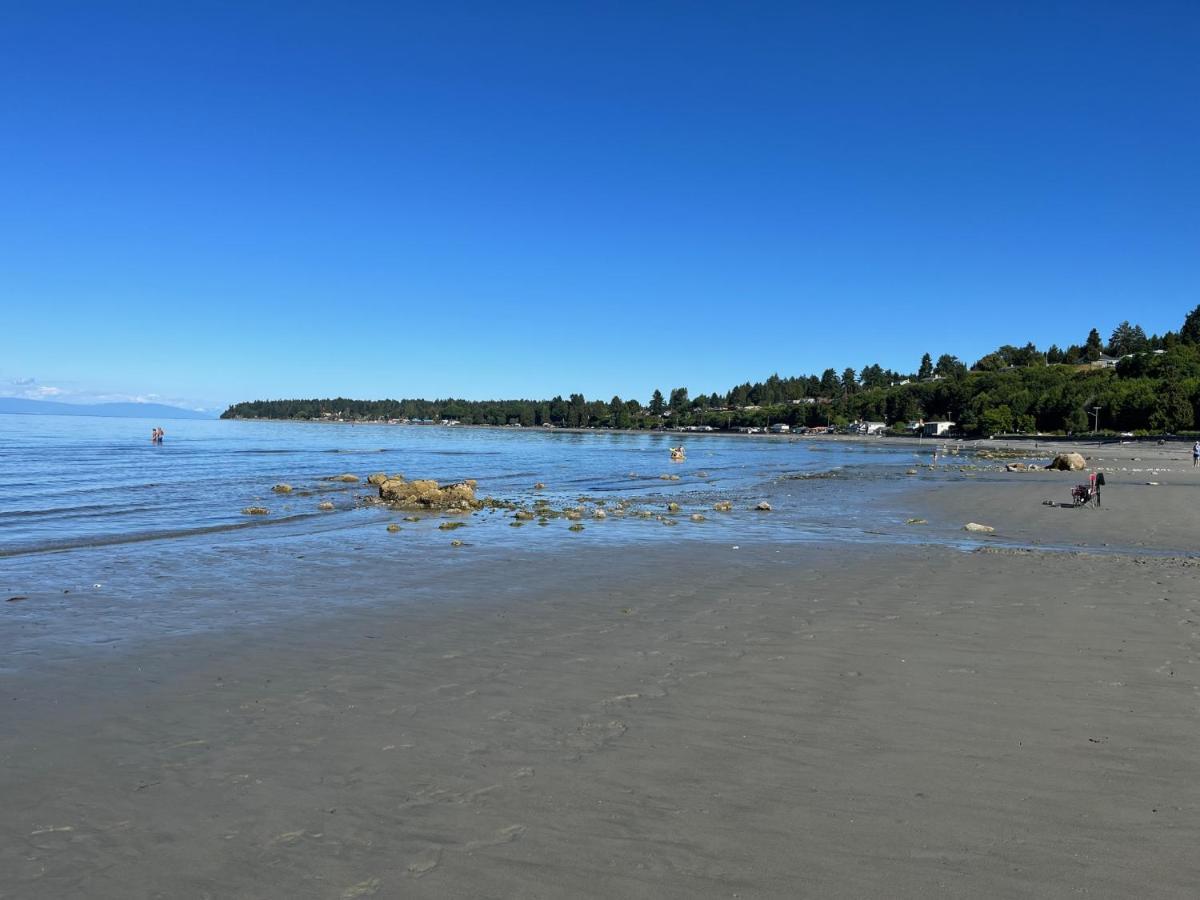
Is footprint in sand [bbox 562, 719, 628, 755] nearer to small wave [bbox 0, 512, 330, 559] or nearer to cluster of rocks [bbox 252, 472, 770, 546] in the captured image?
cluster of rocks [bbox 252, 472, 770, 546]

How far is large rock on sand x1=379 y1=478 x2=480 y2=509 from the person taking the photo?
27938mm

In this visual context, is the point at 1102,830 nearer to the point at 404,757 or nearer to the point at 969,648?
the point at 969,648

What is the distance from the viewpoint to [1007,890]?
4.58m

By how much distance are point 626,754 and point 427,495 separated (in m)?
23.4

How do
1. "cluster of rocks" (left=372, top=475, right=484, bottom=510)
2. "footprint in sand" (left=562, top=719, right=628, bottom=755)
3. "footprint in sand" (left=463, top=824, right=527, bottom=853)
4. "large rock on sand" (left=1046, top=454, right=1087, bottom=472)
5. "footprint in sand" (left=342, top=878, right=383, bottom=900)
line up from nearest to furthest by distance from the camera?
"footprint in sand" (left=342, top=878, right=383, bottom=900), "footprint in sand" (left=463, top=824, right=527, bottom=853), "footprint in sand" (left=562, top=719, right=628, bottom=755), "cluster of rocks" (left=372, top=475, right=484, bottom=510), "large rock on sand" (left=1046, top=454, right=1087, bottom=472)

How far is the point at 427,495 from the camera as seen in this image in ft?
94.8

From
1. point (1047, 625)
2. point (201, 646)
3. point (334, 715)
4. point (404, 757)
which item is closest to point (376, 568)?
point (201, 646)

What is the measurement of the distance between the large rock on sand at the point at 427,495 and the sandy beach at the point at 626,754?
15.7m

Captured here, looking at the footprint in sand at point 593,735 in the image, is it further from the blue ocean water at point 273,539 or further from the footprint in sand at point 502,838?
the blue ocean water at point 273,539

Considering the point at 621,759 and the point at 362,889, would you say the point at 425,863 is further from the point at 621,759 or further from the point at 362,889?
the point at 621,759

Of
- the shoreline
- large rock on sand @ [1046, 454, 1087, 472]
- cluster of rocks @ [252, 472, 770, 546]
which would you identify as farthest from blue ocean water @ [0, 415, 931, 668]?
large rock on sand @ [1046, 454, 1087, 472]

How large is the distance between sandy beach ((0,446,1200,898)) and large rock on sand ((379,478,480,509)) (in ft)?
51.4

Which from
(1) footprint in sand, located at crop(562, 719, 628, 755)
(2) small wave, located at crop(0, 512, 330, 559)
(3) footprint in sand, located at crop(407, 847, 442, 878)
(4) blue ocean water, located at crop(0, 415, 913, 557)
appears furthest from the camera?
(4) blue ocean water, located at crop(0, 415, 913, 557)

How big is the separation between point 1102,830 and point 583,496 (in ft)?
97.9
